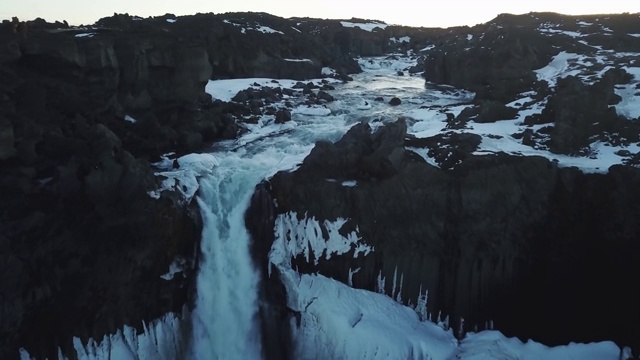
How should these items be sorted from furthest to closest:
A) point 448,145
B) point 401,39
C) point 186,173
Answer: point 401,39
point 448,145
point 186,173

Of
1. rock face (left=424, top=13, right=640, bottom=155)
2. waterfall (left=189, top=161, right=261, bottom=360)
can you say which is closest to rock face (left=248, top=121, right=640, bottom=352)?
waterfall (left=189, top=161, right=261, bottom=360)

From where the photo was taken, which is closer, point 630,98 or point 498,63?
point 630,98

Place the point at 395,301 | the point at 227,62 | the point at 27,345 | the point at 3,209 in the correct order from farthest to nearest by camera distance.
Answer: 1. the point at 227,62
2. the point at 395,301
3. the point at 3,209
4. the point at 27,345

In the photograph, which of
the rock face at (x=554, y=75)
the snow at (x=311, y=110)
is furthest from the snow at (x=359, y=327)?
the snow at (x=311, y=110)

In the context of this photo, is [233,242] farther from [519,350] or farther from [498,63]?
[498,63]

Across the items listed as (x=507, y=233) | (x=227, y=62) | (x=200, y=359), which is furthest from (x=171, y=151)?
(x=227, y=62)

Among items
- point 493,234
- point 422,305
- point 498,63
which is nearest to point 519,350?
point 422,305

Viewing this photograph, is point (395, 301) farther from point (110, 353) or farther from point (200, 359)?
point (110, 353)

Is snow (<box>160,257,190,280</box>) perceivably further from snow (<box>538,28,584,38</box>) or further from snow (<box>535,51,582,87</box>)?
snow (<box>538,28,584,38</box>)

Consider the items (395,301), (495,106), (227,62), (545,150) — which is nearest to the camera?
(395,301)
